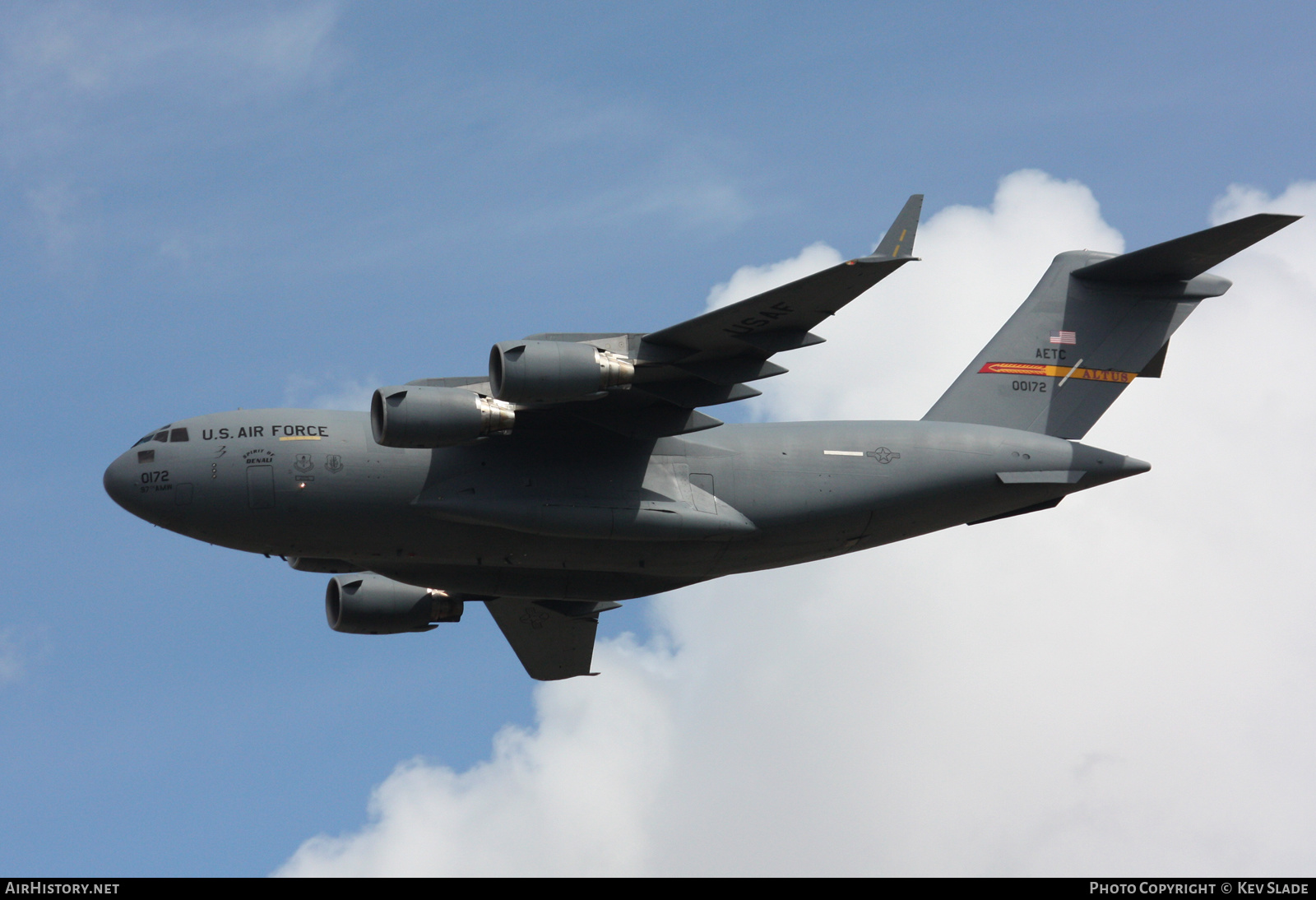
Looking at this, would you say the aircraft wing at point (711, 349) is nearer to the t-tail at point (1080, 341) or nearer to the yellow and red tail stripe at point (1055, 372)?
the t-tail at point (1080, 341)

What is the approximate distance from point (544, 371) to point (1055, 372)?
746 centimetres

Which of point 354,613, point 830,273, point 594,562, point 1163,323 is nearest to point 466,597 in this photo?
point 354,613

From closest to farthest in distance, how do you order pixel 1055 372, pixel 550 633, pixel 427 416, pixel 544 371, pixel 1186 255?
pixel 544 371 → pixel 427 416 → pixel 1186 255 → pixel 1055 372 → pixel 550 633

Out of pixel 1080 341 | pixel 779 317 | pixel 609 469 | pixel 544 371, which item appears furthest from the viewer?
pixel 1080 341

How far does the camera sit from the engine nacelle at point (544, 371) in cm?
1509

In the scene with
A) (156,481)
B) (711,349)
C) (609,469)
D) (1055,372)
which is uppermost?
(1055,372)

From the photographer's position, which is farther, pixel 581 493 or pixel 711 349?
pixel 581 493

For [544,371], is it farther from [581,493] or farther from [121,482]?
[121,482]

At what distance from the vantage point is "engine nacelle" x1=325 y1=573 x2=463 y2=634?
19609mm

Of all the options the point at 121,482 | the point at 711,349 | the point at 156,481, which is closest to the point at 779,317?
the point at 711,349

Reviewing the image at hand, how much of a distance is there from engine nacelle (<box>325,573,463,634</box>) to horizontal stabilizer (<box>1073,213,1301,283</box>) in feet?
30.0

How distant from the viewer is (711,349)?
628 inches

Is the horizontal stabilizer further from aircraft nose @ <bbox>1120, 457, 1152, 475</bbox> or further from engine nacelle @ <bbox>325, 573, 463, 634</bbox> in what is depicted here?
engine nacelle @ <bbox>325, 573, 463, 634</bbox>

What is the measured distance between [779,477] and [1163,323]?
603 centimetres
